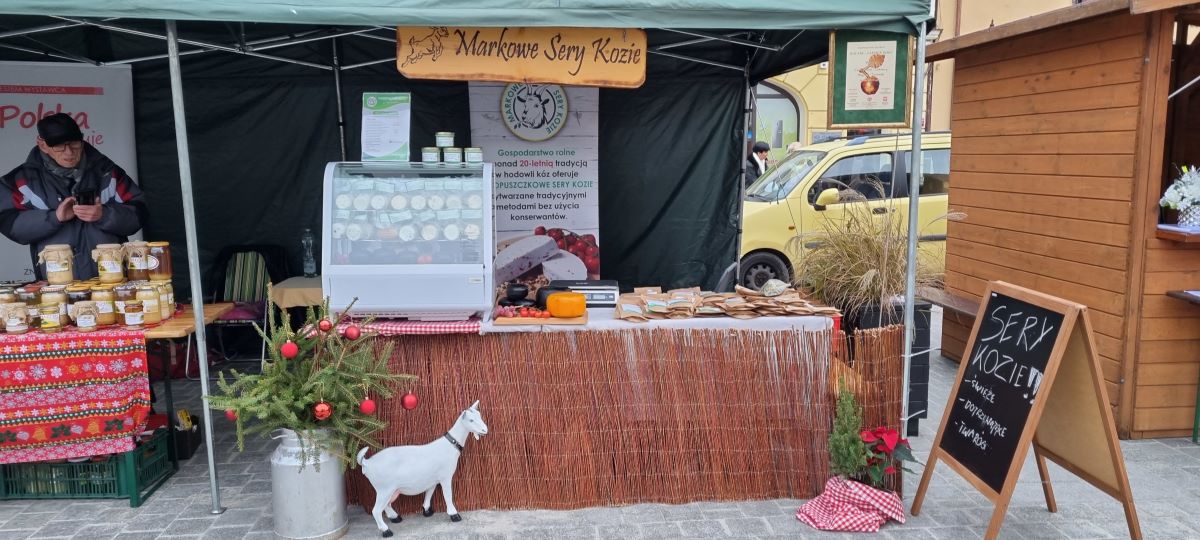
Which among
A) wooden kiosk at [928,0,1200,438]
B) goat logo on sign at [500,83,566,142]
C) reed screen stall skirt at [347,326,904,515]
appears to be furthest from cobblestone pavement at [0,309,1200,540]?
goat logo on sign at [500,83,566,142]

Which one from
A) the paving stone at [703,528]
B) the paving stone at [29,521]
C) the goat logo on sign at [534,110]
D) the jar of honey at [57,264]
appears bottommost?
the paving stone at [29,521]

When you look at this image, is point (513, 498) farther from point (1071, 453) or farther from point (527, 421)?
point (1071, 453)

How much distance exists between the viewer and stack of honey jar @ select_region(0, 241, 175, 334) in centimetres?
367

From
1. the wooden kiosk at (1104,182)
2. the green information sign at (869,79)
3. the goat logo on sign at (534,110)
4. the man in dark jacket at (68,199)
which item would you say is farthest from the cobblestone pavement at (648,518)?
the goat logo on sign at (534,110)

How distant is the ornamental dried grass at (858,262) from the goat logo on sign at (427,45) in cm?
252

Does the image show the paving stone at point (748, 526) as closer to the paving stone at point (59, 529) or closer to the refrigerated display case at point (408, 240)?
the refrigerated display case at point (408, 240)

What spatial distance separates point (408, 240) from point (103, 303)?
145 cm

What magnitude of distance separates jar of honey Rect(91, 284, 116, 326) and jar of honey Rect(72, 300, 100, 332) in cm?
2

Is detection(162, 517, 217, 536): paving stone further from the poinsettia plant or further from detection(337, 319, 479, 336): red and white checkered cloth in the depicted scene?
the poinsettia plant

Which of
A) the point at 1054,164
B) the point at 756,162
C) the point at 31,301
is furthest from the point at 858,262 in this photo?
the point at 756,162

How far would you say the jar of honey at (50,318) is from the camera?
12.0 ft

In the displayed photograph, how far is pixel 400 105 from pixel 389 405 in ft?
4.78

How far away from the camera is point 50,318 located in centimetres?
367

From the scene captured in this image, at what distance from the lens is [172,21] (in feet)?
10.9
